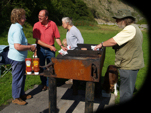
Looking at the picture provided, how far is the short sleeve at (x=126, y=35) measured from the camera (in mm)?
2752

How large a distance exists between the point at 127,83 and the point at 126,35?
38.4 inches

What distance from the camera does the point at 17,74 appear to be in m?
3.53

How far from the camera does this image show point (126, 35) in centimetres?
276

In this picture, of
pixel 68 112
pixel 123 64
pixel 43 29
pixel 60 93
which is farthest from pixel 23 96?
pixel 123 64

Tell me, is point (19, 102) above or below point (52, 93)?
below

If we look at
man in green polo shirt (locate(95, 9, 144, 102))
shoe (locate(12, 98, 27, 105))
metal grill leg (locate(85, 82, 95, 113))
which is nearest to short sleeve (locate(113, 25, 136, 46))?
man in green polo shirt (locate(95, 9, 144, 102))

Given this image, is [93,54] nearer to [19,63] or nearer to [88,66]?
[88,66]

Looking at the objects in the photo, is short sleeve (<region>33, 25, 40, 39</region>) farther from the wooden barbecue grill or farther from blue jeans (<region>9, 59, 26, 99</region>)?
the wooden barbecue grill

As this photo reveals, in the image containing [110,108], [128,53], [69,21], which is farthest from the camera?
[69,21]

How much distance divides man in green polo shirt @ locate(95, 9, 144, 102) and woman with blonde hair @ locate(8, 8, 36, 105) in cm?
172

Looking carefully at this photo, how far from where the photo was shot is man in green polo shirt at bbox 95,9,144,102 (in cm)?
277

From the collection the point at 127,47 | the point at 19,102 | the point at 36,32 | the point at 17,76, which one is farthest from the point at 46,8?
the point at 127,47

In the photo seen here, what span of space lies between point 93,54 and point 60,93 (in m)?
1.95

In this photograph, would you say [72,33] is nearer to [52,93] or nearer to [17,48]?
[17,48]
